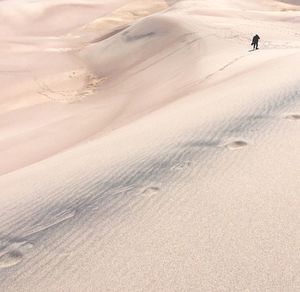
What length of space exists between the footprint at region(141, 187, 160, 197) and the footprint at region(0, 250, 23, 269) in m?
1.13

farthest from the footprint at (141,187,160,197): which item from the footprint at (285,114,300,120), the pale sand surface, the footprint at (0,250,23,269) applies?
the footprint at (285,114,300,120)

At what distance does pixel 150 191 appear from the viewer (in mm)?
3906

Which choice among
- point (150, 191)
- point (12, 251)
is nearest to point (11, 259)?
point (12, 251)

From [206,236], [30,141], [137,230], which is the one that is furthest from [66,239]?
[30,141]

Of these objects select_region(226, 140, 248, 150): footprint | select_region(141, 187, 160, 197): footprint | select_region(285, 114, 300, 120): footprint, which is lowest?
select_region(141, 187, 160, 197): footprint

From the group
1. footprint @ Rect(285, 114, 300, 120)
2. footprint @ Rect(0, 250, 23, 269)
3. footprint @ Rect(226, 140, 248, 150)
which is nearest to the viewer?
footprint @ Rect(0, 250, 23, 269)

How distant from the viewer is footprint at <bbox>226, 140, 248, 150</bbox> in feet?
14.9

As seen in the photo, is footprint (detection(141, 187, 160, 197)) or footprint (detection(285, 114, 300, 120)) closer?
footprint (detection(141, 187, 160, 197))

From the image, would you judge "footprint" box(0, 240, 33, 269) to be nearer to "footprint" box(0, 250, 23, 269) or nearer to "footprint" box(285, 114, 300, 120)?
"footprint" box(0, 250, 23, 269)

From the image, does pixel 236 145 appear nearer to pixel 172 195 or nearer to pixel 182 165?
pixel 182 165

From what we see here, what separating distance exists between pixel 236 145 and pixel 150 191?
3.94 feet

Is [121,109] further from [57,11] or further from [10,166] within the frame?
[57,11]

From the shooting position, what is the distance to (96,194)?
163 inches

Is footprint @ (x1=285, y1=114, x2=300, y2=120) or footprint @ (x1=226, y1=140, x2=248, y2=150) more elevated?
footprint @ (x1=285, y1=114, x2=300, y2=120)
